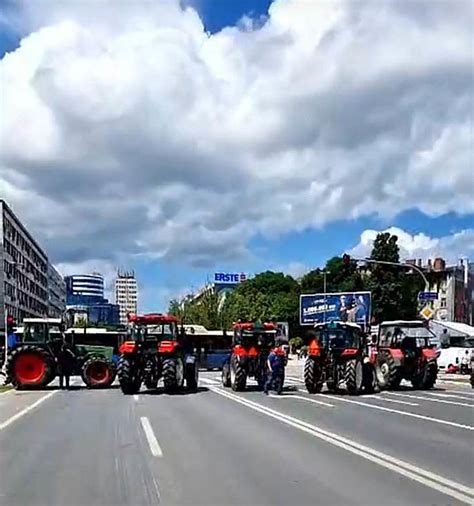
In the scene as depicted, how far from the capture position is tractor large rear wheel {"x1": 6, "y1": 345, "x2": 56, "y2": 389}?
3406cm

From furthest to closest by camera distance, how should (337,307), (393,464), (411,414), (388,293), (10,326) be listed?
(388,293) → (337,307) → (10,326) → (411,414) → (393,464)

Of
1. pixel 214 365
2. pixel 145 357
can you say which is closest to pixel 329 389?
pixel 145 357

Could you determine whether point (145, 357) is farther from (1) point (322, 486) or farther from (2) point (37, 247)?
(2) point (37, 247)

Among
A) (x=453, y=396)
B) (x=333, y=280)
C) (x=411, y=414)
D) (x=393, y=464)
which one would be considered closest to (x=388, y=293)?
(x=333, y=280)

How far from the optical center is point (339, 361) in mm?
30984

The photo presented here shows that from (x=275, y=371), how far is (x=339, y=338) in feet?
9.27

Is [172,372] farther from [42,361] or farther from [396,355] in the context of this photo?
[396,355]

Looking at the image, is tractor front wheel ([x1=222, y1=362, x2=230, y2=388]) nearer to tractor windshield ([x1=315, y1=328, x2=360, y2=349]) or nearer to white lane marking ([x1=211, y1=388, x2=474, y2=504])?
tractor windshield ([x1=315, y1=328, x2=360, y2=349])

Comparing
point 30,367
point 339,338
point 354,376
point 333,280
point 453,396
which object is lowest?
point 453,396

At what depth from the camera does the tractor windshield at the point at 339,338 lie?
104ft

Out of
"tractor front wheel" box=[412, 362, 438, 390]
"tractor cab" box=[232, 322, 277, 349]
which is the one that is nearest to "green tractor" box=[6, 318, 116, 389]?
"tractor cab" box=[232, 322, 277, 349]

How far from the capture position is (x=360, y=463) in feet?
41.4

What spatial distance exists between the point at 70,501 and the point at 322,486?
2.95m

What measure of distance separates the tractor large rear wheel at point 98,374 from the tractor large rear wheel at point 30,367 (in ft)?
5.10
